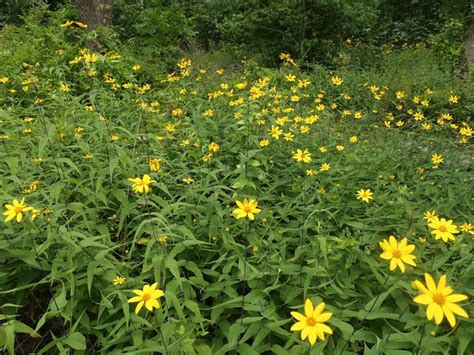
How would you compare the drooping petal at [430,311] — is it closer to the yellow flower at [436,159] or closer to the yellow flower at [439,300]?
the yellow flower at [439,300]

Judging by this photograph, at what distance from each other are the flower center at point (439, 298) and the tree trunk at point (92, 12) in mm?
5424

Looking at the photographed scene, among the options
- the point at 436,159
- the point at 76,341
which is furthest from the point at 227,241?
the point at 436,159

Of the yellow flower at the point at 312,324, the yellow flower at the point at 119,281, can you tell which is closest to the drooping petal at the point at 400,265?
the yellow flower at the point at 312,324

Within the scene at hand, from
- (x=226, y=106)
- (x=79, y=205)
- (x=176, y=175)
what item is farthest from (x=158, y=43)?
(x=79, y=205)

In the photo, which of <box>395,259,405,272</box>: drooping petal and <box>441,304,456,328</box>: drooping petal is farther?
<box>395,259,405,272</box>: drooping petal

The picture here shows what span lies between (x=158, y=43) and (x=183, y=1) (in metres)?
5.86

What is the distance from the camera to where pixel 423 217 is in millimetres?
1758

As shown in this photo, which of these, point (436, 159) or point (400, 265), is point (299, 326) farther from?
point (436, 159)

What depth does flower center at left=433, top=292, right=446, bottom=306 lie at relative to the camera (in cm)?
93

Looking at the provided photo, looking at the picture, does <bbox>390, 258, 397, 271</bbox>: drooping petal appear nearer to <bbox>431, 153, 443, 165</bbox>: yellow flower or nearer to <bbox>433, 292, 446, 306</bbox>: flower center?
<bbox>433, 292, 446, 306</bbox>: flower center

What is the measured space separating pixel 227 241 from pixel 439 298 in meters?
0.85

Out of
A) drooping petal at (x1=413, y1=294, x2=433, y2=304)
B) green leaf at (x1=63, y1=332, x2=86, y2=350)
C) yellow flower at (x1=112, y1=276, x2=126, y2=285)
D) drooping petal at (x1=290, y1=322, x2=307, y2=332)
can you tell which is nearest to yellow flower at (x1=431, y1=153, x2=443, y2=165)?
drooping petal at (x1=413, y1=294, x2=433, y2=304)

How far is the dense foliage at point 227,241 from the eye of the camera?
1.33 m

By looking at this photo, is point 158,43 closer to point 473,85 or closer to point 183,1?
point 473,85
